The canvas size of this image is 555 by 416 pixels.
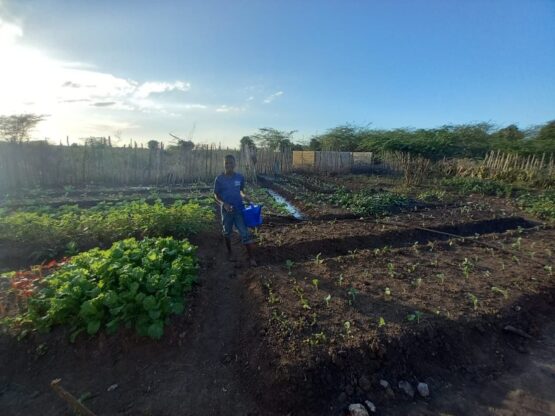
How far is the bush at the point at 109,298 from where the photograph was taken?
10.5 feet

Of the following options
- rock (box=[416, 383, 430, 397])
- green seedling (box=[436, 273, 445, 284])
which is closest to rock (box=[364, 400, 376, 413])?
rock (box=[416, 383, 430, 397])

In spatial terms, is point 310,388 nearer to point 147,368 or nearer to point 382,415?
point 382,415

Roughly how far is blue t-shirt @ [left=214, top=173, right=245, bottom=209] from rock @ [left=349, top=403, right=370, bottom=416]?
3.37 m

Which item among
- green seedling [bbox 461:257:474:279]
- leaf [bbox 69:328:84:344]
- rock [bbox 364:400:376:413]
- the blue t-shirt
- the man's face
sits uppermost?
the man's face

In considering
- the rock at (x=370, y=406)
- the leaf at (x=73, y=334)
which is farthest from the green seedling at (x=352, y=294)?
the leaf at (x=73, y=334)

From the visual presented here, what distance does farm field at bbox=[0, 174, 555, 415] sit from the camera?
275 cm

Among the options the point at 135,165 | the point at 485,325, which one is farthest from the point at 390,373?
the point at 135,165

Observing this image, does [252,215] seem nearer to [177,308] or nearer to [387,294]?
[177,308]

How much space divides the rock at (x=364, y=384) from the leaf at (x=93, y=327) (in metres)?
2.57

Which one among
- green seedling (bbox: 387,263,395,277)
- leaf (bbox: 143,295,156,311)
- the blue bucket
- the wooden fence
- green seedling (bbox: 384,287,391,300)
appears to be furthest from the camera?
the wooden fence

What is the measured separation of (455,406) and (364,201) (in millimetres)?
7246

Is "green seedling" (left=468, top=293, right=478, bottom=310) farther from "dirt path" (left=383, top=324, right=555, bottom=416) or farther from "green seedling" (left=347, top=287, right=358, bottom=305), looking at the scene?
"green seedling" (left=347, top=287, right=358, bottom=305)

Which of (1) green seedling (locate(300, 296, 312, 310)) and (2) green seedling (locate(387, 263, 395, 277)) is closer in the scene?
(1) green seedling (locate(300, 296, 312, 310))

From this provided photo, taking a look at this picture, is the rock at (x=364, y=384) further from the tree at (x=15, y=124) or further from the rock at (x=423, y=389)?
the tree at (x=15, y=124)
